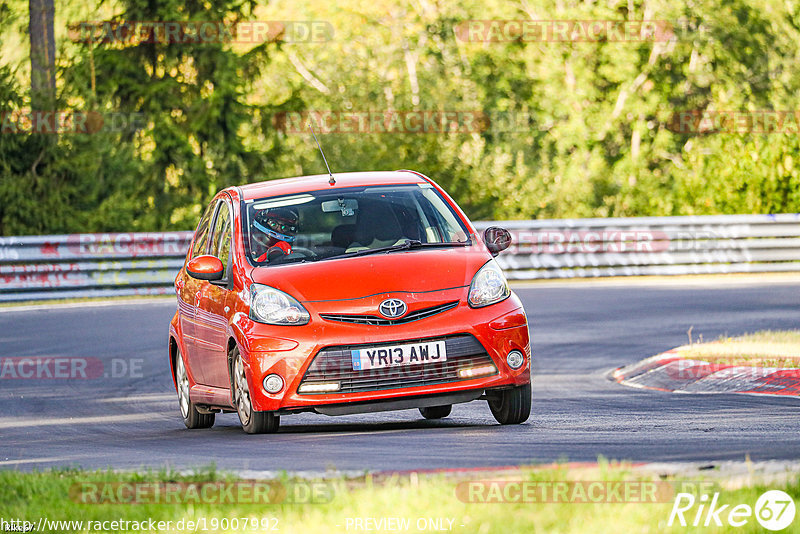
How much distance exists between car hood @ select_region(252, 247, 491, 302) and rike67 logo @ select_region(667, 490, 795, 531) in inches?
141

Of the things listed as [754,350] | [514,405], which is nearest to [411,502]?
[514,405]

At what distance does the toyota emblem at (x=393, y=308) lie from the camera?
884 centimetres

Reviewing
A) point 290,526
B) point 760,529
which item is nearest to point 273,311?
Answer: point 290,526

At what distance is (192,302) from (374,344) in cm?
235

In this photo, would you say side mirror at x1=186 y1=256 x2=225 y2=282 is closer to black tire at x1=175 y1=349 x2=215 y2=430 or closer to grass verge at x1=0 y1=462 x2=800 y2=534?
black tire at x1=175 y1=349 x2=215 y2=430

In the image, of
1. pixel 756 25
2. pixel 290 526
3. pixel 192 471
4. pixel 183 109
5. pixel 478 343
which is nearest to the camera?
pixel 290 526

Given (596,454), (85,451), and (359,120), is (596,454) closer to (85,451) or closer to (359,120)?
(85,451)

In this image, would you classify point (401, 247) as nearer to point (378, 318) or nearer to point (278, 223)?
point (378, 318)

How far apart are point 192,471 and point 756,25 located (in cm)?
4573

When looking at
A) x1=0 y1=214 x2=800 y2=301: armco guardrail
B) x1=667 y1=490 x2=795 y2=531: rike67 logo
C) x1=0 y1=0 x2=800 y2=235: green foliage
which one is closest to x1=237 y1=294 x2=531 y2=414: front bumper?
x1=667 y1=490 x2=795 y2=531: rike67 logo

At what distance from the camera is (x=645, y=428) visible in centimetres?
920

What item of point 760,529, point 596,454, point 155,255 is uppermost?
point 760,529

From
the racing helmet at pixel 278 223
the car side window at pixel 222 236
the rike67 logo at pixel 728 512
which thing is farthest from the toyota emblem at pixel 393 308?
the rike67 logo at pixel 728 512

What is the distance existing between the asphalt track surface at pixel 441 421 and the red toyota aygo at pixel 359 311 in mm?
289
